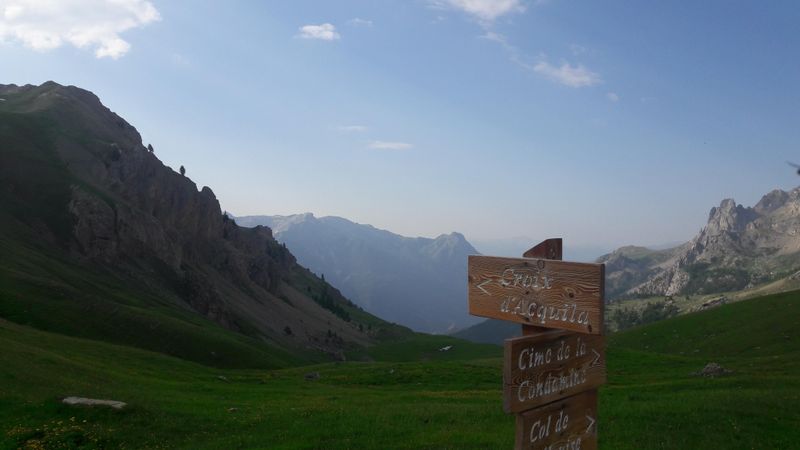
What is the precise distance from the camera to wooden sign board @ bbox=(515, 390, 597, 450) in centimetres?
797

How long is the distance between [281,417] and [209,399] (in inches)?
422

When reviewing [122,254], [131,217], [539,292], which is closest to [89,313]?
[122,254]

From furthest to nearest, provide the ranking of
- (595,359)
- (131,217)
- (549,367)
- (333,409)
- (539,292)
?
(131,217)
(333,409)
(595,359)
(539,292)
(549,367)

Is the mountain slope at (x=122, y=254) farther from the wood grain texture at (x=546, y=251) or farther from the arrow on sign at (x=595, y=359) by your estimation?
the arrow on sign at (x=595, y=359)

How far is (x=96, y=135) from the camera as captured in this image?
452 ft

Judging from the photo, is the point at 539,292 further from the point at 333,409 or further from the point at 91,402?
the point at 91,402

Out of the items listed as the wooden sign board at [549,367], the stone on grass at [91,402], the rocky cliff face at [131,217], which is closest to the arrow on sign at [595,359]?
the wooden sign board at [549,367]

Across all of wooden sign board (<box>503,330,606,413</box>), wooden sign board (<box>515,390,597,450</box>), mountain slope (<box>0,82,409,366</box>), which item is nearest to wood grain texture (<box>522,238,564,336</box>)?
wooden sign board (<box>503,330,606,413</box>)

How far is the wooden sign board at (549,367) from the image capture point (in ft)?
25.6

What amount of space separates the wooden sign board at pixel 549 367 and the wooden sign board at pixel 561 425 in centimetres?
15

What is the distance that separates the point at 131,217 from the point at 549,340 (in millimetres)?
119590

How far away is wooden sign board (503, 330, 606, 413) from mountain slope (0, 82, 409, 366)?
6218 cm

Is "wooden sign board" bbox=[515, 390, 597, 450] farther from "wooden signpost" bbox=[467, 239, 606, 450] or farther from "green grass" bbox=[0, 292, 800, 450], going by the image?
"green grass" bbox=[0, 292, 800, 450]

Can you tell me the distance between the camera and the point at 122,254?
342 ft
